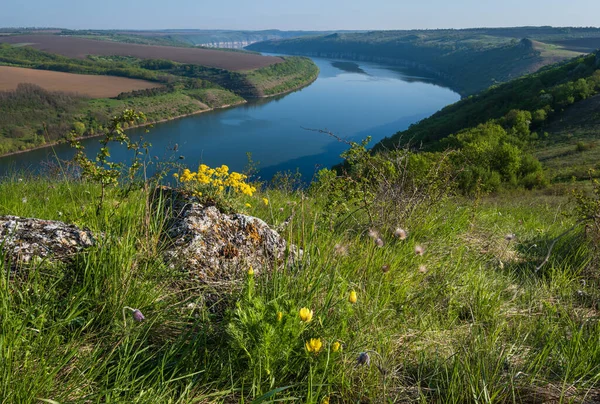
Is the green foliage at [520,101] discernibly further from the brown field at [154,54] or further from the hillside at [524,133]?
the brown field at [154,54]

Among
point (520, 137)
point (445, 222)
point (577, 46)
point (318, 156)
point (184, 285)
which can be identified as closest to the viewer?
point (184, 285)

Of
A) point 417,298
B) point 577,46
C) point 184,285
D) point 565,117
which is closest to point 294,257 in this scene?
point 184,285

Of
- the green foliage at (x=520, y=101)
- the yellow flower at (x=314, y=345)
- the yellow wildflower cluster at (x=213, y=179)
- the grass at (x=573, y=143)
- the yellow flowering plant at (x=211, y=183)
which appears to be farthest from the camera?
the green foliage at (x=520, y=101)

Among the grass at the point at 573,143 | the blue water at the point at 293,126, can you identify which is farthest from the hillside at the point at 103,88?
the grass at the point at 573,143

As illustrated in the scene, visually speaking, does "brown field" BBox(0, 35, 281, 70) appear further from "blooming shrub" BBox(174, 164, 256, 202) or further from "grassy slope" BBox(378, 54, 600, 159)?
"blooming shrub" BBox(174, 164, 256, 202)

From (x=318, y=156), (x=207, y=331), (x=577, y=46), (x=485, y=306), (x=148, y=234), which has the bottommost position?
(x=318, y=156)

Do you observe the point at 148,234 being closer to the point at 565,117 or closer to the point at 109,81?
the point at 565,117

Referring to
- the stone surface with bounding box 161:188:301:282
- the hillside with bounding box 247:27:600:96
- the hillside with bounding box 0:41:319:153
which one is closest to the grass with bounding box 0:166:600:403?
the stone surface with bounding box 161:188:301:282
